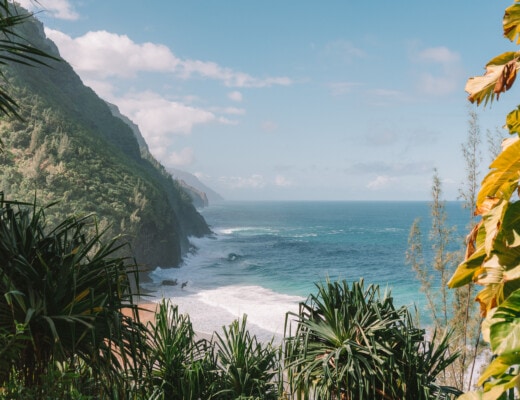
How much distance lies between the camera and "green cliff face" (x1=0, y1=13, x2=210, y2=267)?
31.7 m

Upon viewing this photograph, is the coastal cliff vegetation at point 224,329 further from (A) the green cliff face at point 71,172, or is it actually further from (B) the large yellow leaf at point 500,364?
(A) the green cliff face at point 71,172

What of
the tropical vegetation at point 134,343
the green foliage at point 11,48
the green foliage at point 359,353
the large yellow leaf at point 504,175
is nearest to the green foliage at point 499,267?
the large yellow leaf at point 504,175

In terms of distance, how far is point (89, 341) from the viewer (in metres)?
3.72

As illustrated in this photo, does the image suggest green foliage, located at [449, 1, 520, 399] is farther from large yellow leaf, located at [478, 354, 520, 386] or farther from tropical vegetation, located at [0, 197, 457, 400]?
tropical vegetation, located at [0, 197, 457, 400]

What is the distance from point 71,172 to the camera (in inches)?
1357

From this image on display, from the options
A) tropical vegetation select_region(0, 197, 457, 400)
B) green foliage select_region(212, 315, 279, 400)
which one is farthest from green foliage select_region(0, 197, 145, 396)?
green foliage select_region(212, 315, 279, 400)

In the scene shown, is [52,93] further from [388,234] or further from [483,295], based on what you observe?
[388,234]

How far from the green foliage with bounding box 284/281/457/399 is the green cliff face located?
23935 mm

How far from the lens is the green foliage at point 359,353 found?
476 cm

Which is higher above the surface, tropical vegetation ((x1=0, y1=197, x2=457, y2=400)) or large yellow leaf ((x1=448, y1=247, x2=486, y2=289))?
large yellow leaf ((x1=448, y1=247, x2=486, y2=289))

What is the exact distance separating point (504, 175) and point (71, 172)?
36801 mm

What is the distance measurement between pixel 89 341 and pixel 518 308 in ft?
11.6

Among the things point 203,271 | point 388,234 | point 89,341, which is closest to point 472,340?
point 89,341

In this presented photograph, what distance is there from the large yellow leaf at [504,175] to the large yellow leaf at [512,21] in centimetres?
Result: 56
